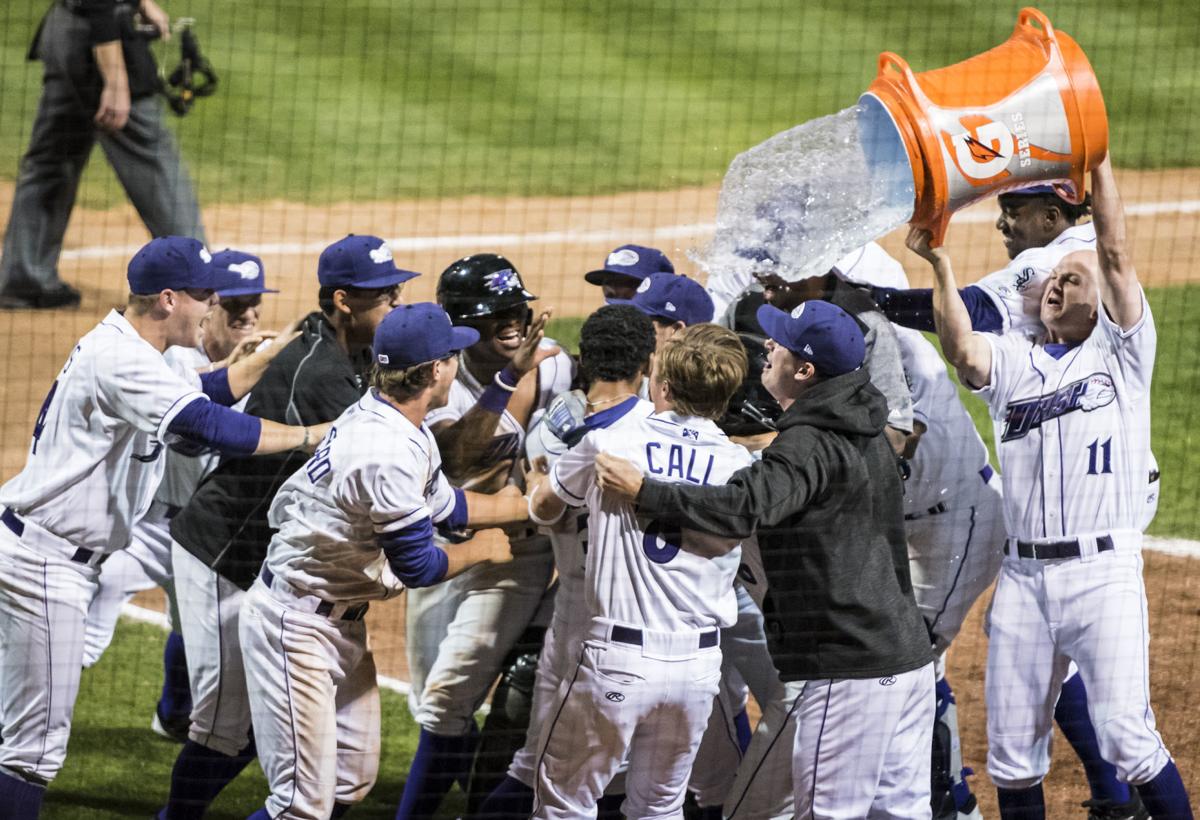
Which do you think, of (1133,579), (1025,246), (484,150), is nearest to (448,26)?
(484,150)

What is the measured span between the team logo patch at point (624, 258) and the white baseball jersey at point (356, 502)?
46.6 inches

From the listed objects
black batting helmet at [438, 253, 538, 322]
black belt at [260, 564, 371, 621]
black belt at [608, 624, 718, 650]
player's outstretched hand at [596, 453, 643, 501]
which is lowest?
black belt at [260, 564, 371, 621]

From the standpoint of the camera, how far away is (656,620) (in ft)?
11.9

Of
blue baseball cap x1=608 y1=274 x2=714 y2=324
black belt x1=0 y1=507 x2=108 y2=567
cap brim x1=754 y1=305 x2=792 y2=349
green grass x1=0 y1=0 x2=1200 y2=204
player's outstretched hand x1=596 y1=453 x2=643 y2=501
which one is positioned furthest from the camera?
green grass x1=0 y1=0 x2=1200 y2=204

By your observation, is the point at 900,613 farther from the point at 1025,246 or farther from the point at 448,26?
the point at 448,26

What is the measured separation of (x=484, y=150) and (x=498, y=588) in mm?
7511

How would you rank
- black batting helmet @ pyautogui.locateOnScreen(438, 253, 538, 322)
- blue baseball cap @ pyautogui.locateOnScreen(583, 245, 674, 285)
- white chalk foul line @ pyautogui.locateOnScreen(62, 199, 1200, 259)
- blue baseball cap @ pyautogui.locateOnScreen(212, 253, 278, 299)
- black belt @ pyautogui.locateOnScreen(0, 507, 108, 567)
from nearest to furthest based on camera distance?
black belt @ pyautogui.locateOnScreen(0, 507, 108, 567) < black batting helmet @ pyautogui.locateOnScreen(438, 253, 538, 322) < blue baseball cap @ pyautogui.locateOnScreen(212, 253, 278, 299) < blue baseball cap @ pyautogui.locateOnScreen(583, 245, 674, 285) < white chalk foul line @ pyautogui.locateOnScreen(62, 199, 1200, 259)

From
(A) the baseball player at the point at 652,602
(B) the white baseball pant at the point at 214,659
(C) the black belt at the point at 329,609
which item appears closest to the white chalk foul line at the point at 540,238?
(B) the white baseball pant at the point at 214,659

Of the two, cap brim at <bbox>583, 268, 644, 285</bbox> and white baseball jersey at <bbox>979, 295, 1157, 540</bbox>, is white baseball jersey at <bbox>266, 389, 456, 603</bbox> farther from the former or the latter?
white baseball jersey at <bbox>979, 295, 1157, 540</bbox>

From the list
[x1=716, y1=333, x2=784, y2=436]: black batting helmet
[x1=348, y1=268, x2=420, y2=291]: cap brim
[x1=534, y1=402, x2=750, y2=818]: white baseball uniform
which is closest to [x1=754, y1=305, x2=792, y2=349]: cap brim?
[x1=534, y1=402, x2=750, y2=818]: white baseball uniform

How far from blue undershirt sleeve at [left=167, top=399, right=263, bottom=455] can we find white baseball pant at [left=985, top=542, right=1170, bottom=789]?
6.21 feet

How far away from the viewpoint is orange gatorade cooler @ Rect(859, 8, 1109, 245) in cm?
375

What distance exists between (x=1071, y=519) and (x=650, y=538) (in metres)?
1.20

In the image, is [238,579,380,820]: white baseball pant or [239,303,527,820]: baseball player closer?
[239,303,527,820]: baseball player
